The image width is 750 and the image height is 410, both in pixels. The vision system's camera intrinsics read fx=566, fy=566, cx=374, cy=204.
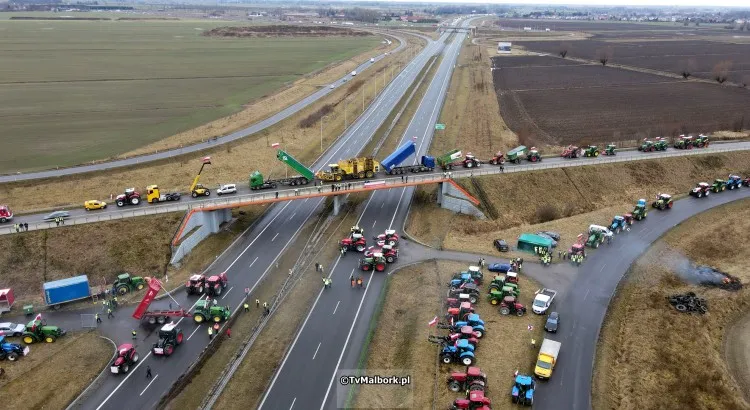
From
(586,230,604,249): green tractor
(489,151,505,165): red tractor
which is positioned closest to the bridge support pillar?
(489,151,505,165): red tractor

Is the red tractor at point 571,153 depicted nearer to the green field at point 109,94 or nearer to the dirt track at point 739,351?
the dirt track at point 739,351

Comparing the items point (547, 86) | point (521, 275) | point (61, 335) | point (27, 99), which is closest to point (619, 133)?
point (547, 86)

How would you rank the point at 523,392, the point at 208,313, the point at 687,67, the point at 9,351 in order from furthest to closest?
A: the point at 687,67
the point at 208,313
the point at 9,351
the point at 523,392

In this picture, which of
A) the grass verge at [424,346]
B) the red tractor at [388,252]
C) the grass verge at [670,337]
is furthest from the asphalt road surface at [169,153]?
the grass verge at [670,337]

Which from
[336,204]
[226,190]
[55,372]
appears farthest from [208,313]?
[336,204]

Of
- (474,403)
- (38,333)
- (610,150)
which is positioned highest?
(610,150)

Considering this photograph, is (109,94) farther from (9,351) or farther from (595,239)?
(595,239)

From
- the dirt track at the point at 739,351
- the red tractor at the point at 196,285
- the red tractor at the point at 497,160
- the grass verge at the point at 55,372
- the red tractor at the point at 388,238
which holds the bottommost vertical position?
the grass verge at the point at 55,372

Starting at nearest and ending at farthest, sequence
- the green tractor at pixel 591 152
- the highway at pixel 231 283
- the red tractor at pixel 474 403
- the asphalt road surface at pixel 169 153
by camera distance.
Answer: the red tractor at pixel 474 403 → the highway at pixel 231 283 → the asphalt road surface at pixel 169 153 → the green tractor at pixel 591 152
